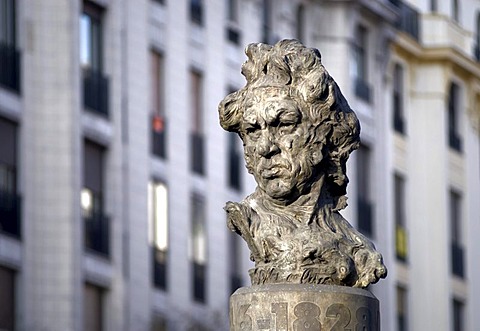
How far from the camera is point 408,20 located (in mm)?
68312

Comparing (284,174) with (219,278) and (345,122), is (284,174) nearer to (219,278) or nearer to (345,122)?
(345,122)

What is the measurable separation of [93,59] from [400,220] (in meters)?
19.7

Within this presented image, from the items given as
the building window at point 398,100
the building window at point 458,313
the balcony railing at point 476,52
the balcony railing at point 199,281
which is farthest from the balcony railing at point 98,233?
the balcony railing at point 476,52

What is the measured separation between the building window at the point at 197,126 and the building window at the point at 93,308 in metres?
5.55

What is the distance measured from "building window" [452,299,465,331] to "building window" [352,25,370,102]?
7726 millimetres

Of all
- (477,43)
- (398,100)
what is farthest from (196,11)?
(477,43)

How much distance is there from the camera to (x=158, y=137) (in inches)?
2008

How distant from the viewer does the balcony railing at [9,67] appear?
4450 centimetres

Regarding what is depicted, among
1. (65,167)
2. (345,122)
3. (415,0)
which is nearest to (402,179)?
(415,0)

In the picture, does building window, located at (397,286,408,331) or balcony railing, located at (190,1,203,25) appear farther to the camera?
building window, located at (397,286,408,331)

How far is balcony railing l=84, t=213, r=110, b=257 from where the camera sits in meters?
47.2

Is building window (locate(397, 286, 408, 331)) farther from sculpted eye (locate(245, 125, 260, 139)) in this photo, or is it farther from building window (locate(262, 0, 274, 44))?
sculpted eye (locate(245, 125, 260, 139))

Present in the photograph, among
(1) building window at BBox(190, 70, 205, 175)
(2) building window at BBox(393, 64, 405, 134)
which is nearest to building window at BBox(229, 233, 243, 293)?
(1) building window at BBox(190, 70, 205, 175)

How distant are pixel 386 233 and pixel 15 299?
70.0ft
